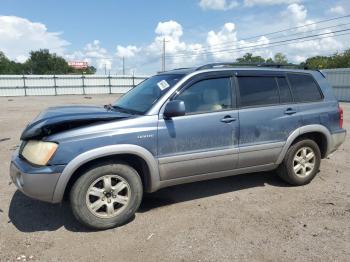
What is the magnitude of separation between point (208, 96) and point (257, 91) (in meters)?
0.85

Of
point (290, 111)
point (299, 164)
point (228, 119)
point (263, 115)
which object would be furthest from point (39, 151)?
point (299, 164)

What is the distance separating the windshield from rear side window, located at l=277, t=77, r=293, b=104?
164 cm

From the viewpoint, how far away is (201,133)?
421cm

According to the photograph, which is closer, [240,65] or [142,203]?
[142,203]

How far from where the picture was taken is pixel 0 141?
8945 millimetres

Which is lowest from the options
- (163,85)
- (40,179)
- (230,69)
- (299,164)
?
(299,164)

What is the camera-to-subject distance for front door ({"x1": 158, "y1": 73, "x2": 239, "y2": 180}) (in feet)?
13.3

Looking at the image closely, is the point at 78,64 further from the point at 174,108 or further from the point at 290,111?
the point at 174,108

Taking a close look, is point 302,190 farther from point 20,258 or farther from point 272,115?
point 20,258

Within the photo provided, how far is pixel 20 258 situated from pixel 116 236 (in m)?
0.97

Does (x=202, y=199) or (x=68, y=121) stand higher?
(x=68, y=121)

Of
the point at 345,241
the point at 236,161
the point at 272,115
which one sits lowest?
the point at 345,241

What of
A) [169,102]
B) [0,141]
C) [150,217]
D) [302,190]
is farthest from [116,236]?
[0,141]

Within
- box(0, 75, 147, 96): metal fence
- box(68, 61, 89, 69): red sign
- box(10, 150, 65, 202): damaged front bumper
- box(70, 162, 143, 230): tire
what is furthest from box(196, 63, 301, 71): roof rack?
box(68, 61, 89, 69): red sign
